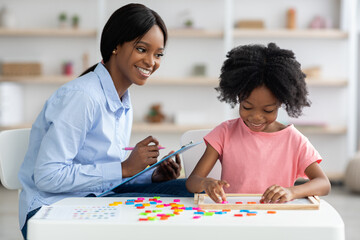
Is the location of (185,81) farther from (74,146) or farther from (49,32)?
(74,146)

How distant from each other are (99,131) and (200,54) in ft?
11.7

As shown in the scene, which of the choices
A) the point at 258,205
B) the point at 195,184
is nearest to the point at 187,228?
the point at 258,205

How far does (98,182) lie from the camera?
1.53m

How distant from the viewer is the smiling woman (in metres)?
1.46

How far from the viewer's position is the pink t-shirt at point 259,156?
1.51m

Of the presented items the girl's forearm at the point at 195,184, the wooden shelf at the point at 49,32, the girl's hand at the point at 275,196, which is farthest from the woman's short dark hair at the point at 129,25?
the wooden shelf at the point at 49,32

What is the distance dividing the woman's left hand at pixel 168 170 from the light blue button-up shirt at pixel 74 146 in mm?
228

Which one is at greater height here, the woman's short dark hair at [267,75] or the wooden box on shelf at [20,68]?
the woman's short dark hair at [267,75]

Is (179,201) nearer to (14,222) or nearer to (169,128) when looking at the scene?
(14,222)

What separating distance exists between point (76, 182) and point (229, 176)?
464 millimetres

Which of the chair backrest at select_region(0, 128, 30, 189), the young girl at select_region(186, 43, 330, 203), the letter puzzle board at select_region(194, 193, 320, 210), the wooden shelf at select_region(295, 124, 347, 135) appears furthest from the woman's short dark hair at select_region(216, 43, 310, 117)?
the wooden shelf at select_region(295, 124, 347, 135)

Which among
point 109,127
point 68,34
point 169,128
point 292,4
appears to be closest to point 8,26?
point 68,34

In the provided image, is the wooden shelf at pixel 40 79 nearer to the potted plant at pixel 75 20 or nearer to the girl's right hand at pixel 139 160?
the potted plant at pixel 75 20

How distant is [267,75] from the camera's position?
4.75 feet
